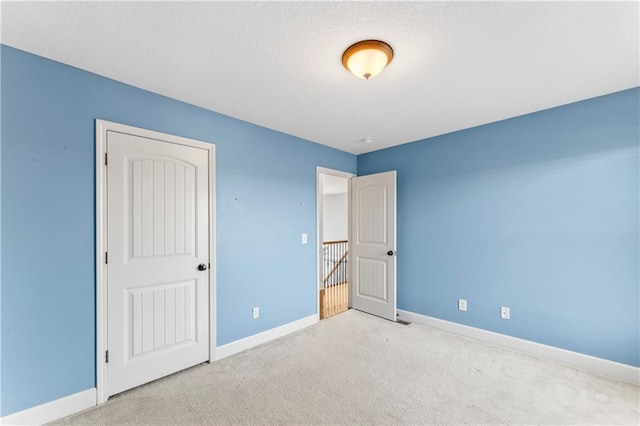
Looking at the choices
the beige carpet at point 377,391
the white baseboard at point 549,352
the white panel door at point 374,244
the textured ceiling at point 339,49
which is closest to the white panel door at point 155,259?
the beige carpet at point 377,391

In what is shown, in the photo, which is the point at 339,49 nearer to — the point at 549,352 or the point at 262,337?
the point at 262,337

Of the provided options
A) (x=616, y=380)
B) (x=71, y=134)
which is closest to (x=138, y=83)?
(x=71, y=134)

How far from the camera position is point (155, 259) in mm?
2307

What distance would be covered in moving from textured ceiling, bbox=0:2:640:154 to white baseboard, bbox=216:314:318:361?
2410 millimetres

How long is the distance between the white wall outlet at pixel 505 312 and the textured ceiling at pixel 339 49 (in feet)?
6.93

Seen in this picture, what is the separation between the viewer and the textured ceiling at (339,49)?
1.43 m

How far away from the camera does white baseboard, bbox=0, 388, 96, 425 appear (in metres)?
1.71

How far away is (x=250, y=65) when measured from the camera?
193 centimetres

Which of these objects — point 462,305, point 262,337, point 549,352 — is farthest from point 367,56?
point 549,352

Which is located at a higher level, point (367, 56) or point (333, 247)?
point (367, 56)

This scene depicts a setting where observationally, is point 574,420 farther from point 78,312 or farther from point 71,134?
point 71,134

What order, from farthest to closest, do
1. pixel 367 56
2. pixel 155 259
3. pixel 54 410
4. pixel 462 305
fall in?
pixel 462 305 → pixel 155 259 → pixel 54 410 → pixel 367 56

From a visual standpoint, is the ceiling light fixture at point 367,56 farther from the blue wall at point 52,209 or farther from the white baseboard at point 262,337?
the white baseboard at point 262,337

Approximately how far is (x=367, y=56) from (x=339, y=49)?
0.19 m
